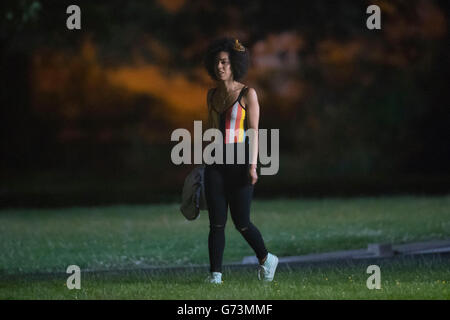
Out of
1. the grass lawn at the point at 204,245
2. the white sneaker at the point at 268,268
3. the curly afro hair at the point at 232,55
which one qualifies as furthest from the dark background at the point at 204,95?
the white sneaker at the point at 268,268

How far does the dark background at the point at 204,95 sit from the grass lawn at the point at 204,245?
18.9ft

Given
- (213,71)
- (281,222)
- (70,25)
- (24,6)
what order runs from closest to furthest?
(213,71)
(281,222)
(24,6)
(70,25)

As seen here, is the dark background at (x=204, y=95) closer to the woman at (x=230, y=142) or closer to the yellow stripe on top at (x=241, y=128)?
the woman at (x=230, y=142)

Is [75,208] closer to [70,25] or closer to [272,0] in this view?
[70,25]

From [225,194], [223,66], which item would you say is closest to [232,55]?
[223,66]

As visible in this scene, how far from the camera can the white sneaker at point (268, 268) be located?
10.1 meters

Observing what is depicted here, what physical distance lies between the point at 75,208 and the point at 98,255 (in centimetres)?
1126

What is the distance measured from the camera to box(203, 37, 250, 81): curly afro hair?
9953mm

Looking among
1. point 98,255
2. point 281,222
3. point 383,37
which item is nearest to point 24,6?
point 281,222

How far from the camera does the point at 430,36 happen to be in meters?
37.6

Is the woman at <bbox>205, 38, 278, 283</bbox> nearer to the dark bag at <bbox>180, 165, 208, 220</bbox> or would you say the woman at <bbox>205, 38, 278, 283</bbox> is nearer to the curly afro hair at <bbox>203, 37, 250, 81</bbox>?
the curly afro hair at <bbox>203, 37, 250, 81</bbox>

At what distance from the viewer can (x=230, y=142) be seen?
971 cm

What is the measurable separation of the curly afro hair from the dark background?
18.3 metres
